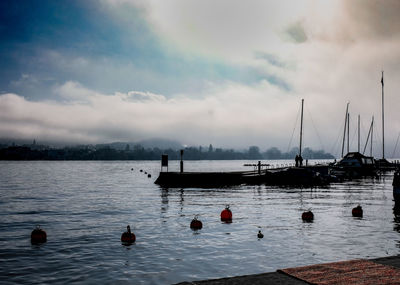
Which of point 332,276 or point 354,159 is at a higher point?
point 354,159

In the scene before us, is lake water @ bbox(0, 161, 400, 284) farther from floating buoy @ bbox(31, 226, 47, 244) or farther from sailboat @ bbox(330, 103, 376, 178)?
sailboat @ bbox(330, 103, 376, 178)

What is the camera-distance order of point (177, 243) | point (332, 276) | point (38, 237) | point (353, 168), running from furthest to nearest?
point (353, 168), point (38, 237), point (177, 243), point (332, 276)

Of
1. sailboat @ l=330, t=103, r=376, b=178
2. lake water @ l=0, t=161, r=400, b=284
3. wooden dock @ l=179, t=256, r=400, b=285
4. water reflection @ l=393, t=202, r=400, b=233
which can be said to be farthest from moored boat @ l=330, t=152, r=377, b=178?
wooden dock @ l=179, t=256, r=400, b=285

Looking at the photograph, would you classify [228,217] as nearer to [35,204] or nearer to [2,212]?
[2,212]

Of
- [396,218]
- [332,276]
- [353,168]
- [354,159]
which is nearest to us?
[332,276]

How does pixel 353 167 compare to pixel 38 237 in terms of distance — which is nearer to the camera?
pixel 38 237

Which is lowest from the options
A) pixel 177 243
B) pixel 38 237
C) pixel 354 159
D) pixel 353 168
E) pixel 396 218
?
pixel 396 218

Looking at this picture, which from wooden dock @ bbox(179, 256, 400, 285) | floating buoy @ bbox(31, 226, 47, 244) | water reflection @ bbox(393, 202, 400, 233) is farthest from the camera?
water reflection @ bbox(393, 202, 400, 233)

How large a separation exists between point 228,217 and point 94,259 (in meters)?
11.5

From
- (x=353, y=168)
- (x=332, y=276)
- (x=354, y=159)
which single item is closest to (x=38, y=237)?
(x=332, y=276)

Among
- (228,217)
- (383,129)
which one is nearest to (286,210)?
(228,217)

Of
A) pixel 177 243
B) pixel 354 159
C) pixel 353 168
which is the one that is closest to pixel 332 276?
pixel 177 243

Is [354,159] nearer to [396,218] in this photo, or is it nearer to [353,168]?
[353,168]

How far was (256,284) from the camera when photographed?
26.1ft
